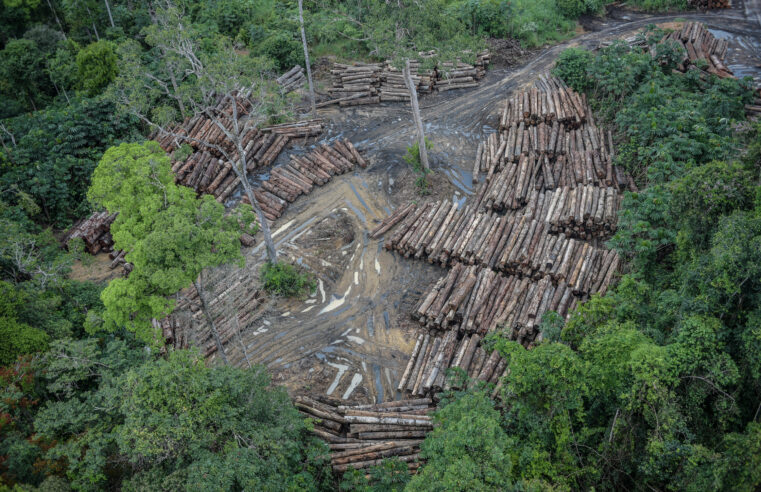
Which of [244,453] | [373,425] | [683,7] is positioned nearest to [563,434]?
[373,425]

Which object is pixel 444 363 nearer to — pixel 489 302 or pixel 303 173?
pixel 489 302

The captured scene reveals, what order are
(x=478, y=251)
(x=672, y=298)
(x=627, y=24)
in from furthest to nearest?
(x=627, y=24), (x=478, y=251), (x=672, y=298)

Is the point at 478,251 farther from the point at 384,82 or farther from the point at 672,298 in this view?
the point at 384,82

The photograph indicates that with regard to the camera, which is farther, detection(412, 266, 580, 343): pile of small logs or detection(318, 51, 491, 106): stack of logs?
detection(318, 51, 491, 106): stack of logs

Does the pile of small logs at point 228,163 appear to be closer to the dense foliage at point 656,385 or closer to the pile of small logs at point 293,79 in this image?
the pile of small logs at point 293,79

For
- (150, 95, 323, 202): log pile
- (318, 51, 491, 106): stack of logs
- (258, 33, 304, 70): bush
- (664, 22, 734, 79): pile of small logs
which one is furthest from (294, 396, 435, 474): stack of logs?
(258, 33, 304, 70): bush

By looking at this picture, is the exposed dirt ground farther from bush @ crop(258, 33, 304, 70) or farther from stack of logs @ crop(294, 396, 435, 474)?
bush @ crop(258, 33, 304, 70)

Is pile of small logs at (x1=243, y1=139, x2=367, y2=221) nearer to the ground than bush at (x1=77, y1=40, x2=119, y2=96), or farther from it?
nearer to the ground
